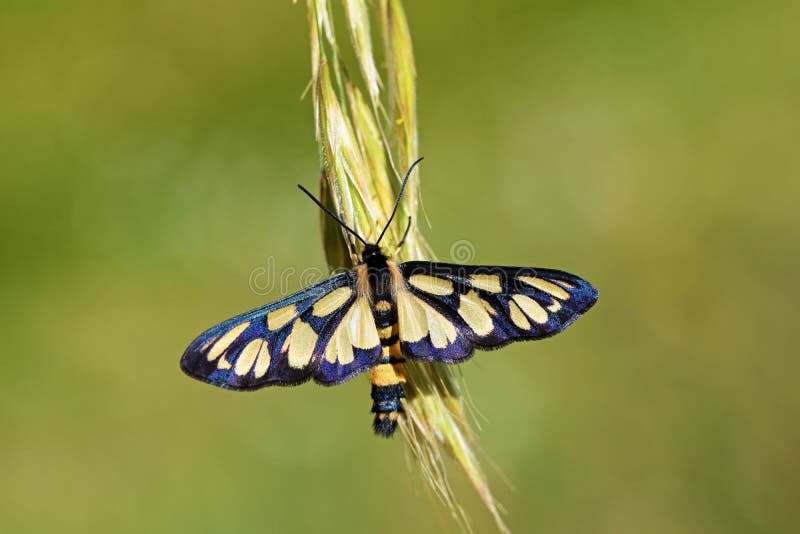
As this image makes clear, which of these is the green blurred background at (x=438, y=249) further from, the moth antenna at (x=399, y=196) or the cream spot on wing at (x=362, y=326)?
the moth antenna at (x=399, y=196)

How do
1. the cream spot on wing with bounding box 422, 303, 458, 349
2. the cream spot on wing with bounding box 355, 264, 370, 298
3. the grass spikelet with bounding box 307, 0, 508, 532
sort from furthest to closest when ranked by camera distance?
the cream spot on wing with bounding box 355, 264, 370, 298, the cream spot on wing with bounding box 422, 303, 458, 349, the grass spikelet with bounding box 307, 0, 508, 532

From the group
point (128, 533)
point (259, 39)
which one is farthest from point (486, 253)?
point (128, 533)

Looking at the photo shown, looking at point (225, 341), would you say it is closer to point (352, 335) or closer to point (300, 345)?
point (300, 345)

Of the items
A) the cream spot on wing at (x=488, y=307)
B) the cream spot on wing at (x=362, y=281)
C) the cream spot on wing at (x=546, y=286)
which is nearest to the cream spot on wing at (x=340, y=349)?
the cream spot on wing at (x=362, y=281)

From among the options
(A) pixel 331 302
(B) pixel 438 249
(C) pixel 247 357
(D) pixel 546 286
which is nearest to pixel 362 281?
(A) pixel 331 302

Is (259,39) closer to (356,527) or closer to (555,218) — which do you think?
(555,218)

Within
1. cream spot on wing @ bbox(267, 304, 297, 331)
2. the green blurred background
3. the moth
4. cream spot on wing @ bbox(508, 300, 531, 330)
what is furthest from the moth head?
the green blurred background

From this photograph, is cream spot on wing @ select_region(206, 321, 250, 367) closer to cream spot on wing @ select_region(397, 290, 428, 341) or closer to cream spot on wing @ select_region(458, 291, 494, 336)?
cream spot on wing @ select_region(397, 290, 428, 341)
